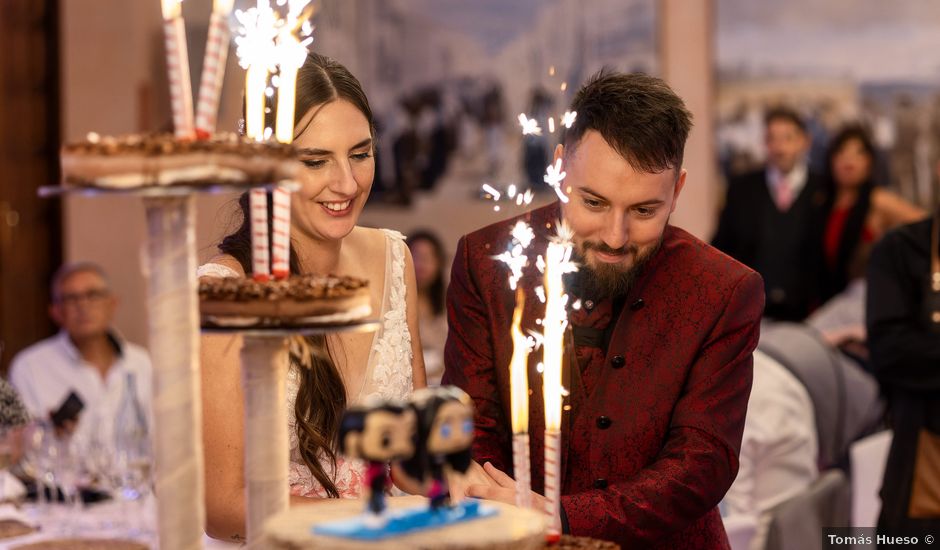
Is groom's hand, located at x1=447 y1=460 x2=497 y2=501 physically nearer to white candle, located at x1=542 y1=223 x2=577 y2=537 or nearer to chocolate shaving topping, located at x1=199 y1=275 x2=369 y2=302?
white candle, located at x1=542 y1=223 x2=577 y2=537

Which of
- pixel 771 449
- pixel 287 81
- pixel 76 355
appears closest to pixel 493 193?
pixel 287 81

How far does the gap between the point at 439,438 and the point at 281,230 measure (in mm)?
463

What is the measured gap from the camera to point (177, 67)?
155cm

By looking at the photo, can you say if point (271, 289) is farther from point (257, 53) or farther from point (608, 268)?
point (608, 268)

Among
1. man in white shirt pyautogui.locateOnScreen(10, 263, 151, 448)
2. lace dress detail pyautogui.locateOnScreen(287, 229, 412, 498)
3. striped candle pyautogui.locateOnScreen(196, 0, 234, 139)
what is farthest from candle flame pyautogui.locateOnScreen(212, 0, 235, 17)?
man in white shirt pyautogui.locateOnScreen(10, 263, 151, 448)

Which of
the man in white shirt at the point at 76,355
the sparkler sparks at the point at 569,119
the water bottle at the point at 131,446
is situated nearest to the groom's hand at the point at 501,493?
the sparkler sparks at the point at 569,119

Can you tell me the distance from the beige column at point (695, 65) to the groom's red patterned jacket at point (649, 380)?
6174mm

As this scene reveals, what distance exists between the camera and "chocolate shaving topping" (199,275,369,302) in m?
1.64

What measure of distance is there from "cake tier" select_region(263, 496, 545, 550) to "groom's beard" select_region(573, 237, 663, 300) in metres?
0.78

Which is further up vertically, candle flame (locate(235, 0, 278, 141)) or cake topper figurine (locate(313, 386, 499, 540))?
candle flame (locate(235, 0, 278, 141))

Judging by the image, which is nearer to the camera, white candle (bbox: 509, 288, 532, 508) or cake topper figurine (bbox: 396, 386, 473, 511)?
cake topper figurine (bbox: 396, 386, 473, 511)

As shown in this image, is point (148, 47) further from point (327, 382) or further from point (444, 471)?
point (444, 471)

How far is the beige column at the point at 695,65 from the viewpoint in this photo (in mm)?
8484

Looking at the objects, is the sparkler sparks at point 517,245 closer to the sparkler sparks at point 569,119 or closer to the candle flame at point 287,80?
the sparkler sparks at point 569,119
